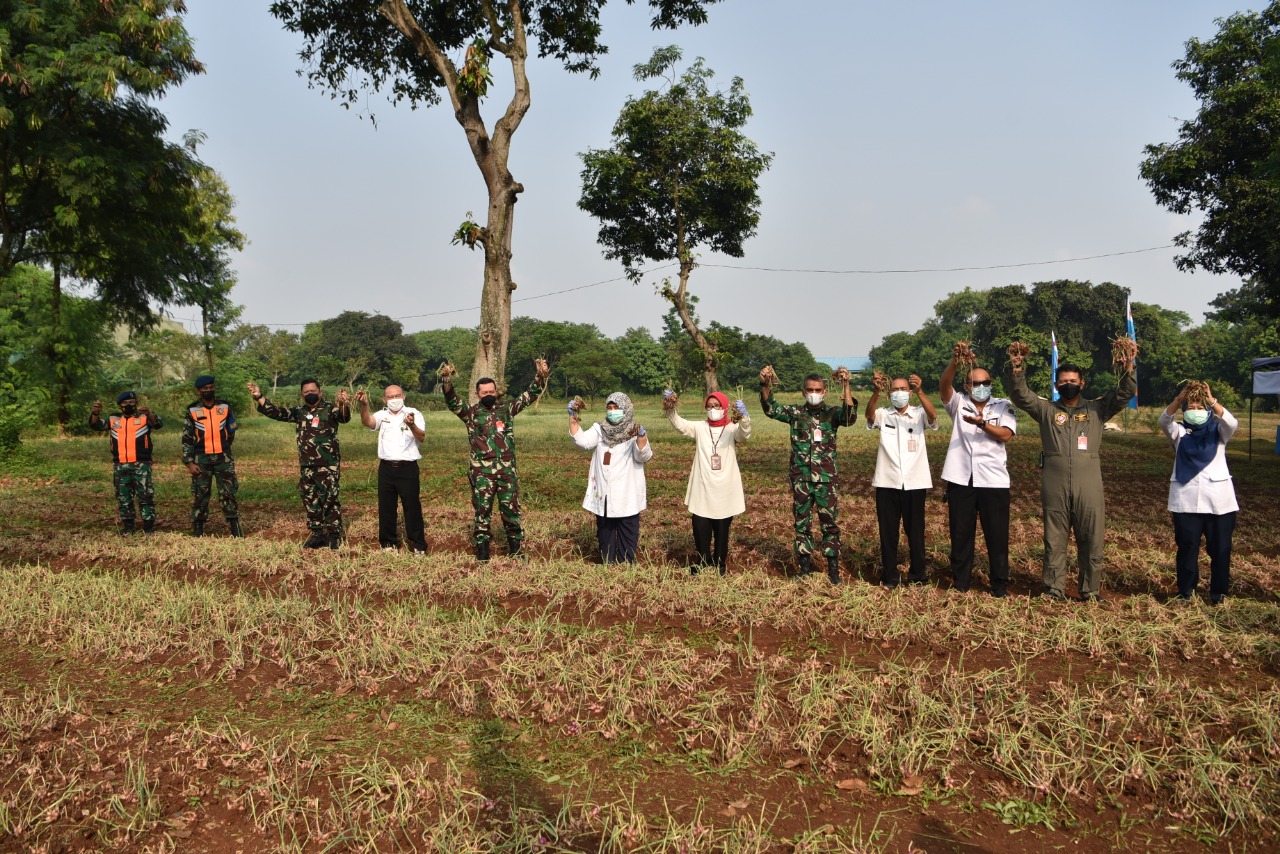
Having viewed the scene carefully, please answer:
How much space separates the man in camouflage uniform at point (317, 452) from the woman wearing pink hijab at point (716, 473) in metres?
3.77

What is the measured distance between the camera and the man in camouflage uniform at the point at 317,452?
8734 mm

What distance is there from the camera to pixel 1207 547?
6543mm

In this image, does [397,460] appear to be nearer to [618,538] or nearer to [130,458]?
[618,538]

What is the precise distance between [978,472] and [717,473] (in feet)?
7.08

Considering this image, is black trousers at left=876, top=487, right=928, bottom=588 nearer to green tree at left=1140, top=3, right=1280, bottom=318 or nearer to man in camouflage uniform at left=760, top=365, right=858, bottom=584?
man in camouflage uniform at left=760, top=365, right=858, bottom=584

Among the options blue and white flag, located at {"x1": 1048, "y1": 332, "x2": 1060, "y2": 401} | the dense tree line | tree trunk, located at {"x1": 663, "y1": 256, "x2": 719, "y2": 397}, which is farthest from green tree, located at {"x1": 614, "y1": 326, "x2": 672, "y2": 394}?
tree trunk, located at {"x1": 663, "y1": 256, "x2": 719, "y2": 397}

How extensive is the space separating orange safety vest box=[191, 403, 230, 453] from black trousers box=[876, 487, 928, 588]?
7.38m

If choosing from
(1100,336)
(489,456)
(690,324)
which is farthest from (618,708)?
(1100,336)

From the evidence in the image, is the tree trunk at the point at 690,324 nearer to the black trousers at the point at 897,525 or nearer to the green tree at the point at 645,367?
the black trousers at the point at 897,525

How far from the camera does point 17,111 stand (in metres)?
13.2

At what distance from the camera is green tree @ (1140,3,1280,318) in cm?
1858

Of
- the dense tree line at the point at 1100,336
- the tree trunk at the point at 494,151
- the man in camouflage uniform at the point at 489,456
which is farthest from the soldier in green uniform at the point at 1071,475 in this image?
the dense tree line at the point at 1100,336

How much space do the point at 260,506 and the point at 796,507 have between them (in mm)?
9295

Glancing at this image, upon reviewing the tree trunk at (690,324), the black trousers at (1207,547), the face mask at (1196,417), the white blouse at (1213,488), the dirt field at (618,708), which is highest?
the tree trunk at (690,324)
